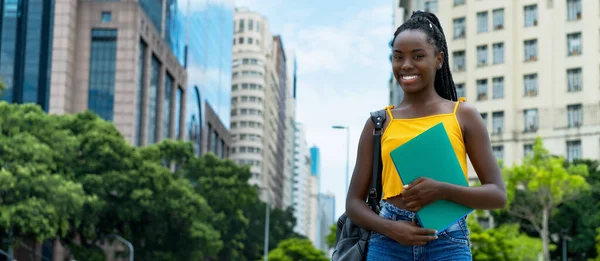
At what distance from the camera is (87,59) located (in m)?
68.1

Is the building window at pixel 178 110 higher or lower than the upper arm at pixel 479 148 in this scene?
higher

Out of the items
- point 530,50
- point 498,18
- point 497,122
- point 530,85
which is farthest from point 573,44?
point 497,122

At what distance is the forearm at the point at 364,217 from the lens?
3957 millimetres

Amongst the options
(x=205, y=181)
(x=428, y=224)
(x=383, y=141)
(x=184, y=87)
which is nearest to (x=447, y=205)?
(x=428, y=224)

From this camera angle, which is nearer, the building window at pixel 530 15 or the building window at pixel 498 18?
the building window at pixel 530 15

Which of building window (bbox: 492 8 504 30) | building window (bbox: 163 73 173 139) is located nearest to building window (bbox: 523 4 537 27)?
building window (bbox: 492 8 504 30)

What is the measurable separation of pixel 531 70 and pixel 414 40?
61729mm

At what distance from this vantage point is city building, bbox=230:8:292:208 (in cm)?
15488

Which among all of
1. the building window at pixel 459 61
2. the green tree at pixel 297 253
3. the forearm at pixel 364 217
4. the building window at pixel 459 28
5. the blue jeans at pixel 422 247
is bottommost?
the green tree at pixel 297 253

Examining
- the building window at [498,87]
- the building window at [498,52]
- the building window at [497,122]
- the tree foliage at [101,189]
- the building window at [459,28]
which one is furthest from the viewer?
the building window at [459,28]

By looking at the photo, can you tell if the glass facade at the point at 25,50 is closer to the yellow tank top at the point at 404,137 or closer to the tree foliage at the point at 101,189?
the tree foliage at the point at 101,189

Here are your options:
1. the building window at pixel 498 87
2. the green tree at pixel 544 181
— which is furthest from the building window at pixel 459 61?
the green tree at pixel 544 181

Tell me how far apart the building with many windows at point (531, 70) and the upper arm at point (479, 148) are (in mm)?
59351

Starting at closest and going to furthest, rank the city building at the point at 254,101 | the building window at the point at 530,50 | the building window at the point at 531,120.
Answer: the building window at the point at 531,120 < the building window at the point at 530,50 < the city building at the point at 254,101
